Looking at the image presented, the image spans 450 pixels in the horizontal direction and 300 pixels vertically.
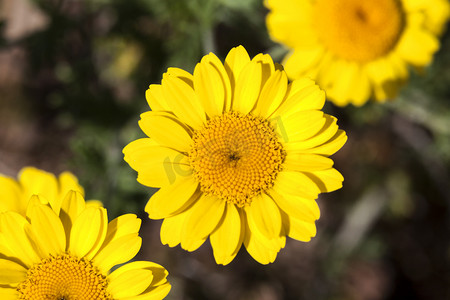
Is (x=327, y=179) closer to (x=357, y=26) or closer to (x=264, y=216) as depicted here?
(x=264, y=216)

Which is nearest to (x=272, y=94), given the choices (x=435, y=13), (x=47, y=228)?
(x=47, y=228)

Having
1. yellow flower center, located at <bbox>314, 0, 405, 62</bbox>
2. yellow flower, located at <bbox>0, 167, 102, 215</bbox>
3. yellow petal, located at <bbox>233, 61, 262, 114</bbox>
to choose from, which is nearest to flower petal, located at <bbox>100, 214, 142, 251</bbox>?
yellow flower, located at <bbox>0, 167, 102, 215</bbox>

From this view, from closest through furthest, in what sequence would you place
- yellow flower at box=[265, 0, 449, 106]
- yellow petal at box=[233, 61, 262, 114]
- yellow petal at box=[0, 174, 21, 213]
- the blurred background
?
yellow petal at box=[233, 61, 262, 114], yellow petal at box=[0, 174, 21, 213], yellow flower at box=[265, 0, 449, 106], the blurred background

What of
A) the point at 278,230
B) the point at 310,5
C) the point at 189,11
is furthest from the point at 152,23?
the point at 278,230

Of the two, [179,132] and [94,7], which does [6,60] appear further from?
[179,132]

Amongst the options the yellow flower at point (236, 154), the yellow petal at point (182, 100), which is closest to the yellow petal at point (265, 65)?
the yellow flower at point (236, 154)

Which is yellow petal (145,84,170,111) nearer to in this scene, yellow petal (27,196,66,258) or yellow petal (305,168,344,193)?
yellow petal (27,196,66,258)
